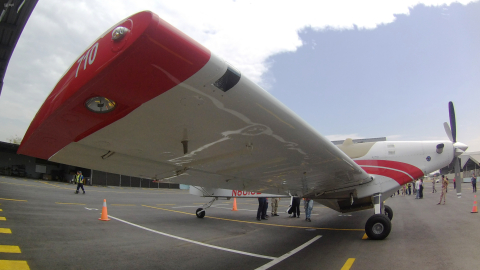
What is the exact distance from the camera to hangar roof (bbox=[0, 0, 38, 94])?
7618 mm

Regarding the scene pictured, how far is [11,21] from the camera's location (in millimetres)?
8289

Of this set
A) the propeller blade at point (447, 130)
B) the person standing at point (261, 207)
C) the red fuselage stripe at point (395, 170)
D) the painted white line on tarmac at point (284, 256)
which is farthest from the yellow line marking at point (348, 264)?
the person standing at point (261, 207)

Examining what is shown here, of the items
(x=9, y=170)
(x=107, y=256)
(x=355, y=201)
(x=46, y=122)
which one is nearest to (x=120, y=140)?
(x=46, y=122)

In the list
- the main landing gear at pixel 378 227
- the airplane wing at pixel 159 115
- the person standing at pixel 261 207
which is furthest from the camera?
the person standing at pixel 261 207

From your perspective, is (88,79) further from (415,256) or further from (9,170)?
(9,170)

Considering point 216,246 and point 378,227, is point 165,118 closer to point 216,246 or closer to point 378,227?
point 216,246

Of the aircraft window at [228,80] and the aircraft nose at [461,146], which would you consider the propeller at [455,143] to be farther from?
the aircraft window at [228,80]

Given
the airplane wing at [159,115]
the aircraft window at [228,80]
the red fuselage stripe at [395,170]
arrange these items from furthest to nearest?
the red fuselage stripe at [395,170] → the aircraft window at [228,80] → the airplane wing at [159,115]

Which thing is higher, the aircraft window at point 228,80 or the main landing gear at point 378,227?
the aircraft window at point 228,80

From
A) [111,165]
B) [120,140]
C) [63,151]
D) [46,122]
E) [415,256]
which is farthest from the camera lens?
[415,256]

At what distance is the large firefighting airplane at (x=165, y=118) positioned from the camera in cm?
144

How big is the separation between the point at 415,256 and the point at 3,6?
487 inches

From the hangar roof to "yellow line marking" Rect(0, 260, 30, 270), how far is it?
7269 mm

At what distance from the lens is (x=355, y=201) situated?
753 cm
